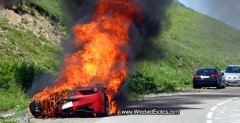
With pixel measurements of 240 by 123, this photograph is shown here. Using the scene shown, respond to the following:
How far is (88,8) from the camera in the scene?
19.4 meters

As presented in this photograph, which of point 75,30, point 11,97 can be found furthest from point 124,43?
point 11,97

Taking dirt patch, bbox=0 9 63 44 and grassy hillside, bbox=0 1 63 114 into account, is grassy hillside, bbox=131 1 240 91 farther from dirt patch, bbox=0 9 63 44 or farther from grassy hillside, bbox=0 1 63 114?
grassy hillside, bbox=0 1 63 114

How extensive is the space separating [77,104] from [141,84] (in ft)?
61.0

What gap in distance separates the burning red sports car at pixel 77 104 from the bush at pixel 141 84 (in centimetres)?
1468

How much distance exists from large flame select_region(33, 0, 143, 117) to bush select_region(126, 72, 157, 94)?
1176 centimetres

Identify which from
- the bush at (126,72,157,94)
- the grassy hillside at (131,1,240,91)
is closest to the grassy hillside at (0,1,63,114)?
the bush at (126,72,157,94)

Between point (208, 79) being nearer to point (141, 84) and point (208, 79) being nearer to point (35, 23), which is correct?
point (141, 84)

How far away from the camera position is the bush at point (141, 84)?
31.0 metres

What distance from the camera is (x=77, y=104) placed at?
14953 millimetres

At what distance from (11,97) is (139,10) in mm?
6119

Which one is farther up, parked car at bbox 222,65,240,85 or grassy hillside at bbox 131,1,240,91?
grassy hillside at bbox 131,1,240,91

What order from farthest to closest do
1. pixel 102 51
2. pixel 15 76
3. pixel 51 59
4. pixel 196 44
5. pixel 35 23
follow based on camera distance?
pixel 196 44 → pixel 35 23 → pixel 51 59 → pixel 15 76 → pixel 102 51

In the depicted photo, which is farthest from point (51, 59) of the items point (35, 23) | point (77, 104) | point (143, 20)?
point (77, 104)

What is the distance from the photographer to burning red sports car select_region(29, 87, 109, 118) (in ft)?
49.1
